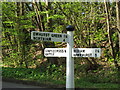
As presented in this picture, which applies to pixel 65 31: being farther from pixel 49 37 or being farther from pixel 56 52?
pixel 49 37

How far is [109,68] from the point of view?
1125cm

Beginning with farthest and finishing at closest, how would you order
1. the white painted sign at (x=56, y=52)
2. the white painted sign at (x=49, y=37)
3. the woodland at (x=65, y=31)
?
the woodland at (x=65, y=31) < the white painted sign at (x=56, y=52) < the white painted sign at (x=49, y=37)

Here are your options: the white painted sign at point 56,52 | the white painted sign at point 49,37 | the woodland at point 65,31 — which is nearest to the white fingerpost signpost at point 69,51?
the white painted sign at point 49,37

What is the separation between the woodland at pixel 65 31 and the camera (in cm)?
1079

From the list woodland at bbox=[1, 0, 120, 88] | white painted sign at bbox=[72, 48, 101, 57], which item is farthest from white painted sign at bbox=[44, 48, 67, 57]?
woodland at bbox=[1, 0, 120, 88]

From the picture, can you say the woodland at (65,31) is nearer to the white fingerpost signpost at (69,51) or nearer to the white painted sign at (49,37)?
the white fingerpost signpost at (69,51)

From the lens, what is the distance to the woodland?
35.4 feet

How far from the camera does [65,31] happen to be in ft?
41.0

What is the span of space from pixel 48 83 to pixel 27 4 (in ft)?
31.8

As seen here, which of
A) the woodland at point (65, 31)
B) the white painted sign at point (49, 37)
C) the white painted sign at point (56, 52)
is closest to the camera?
the white painted sign at point (49, 37)


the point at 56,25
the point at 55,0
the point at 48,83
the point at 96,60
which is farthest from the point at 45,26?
the point at 48,83

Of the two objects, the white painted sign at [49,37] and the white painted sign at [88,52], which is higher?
the white painted sign at [49,37]

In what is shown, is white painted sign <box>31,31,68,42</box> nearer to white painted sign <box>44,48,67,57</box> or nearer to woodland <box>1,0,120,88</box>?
white painted sign <box>44,48,67,57</box>

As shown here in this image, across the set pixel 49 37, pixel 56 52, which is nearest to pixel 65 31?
pixel 56 52
